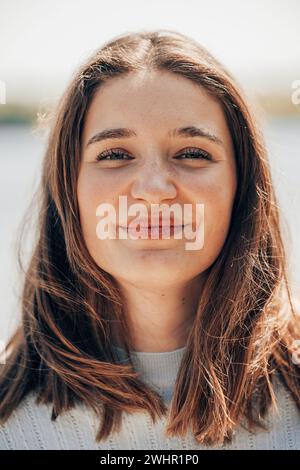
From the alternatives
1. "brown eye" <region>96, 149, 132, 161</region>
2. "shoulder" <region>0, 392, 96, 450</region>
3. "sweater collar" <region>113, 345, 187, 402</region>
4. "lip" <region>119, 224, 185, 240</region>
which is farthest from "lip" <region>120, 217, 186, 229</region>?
"shoulder" <region>0, 392, 96, 450</region>

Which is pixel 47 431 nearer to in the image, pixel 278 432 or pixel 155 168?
pixel 278 432

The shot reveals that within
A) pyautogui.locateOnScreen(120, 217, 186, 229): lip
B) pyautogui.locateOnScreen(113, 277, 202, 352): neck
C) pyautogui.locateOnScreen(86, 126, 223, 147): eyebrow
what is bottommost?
pyautogui.locateOnScreen(113, 277, 202, 352): neck

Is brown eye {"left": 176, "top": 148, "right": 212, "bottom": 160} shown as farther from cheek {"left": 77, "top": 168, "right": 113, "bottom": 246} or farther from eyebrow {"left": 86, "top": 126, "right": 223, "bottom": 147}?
cheek {"left": 77, "top": 168, "right": 113, "bottom": 246}

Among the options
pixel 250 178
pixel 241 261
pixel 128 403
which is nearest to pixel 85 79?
pixel 250 178

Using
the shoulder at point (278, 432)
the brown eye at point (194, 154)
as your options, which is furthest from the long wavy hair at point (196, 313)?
the brown eye at point (194, 154)

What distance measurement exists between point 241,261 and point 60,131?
600 mm

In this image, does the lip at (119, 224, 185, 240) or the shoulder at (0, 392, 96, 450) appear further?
the shoulder at (0, 392, 96, 450)

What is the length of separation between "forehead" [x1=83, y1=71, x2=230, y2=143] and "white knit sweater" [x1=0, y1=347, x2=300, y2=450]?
618mm

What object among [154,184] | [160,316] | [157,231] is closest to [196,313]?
[160,316]

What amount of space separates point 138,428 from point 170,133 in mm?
773

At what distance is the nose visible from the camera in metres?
1.36

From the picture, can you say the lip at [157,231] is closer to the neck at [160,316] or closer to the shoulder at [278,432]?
the neck at [160,316]

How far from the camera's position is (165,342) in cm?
161

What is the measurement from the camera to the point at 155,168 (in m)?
1.40
